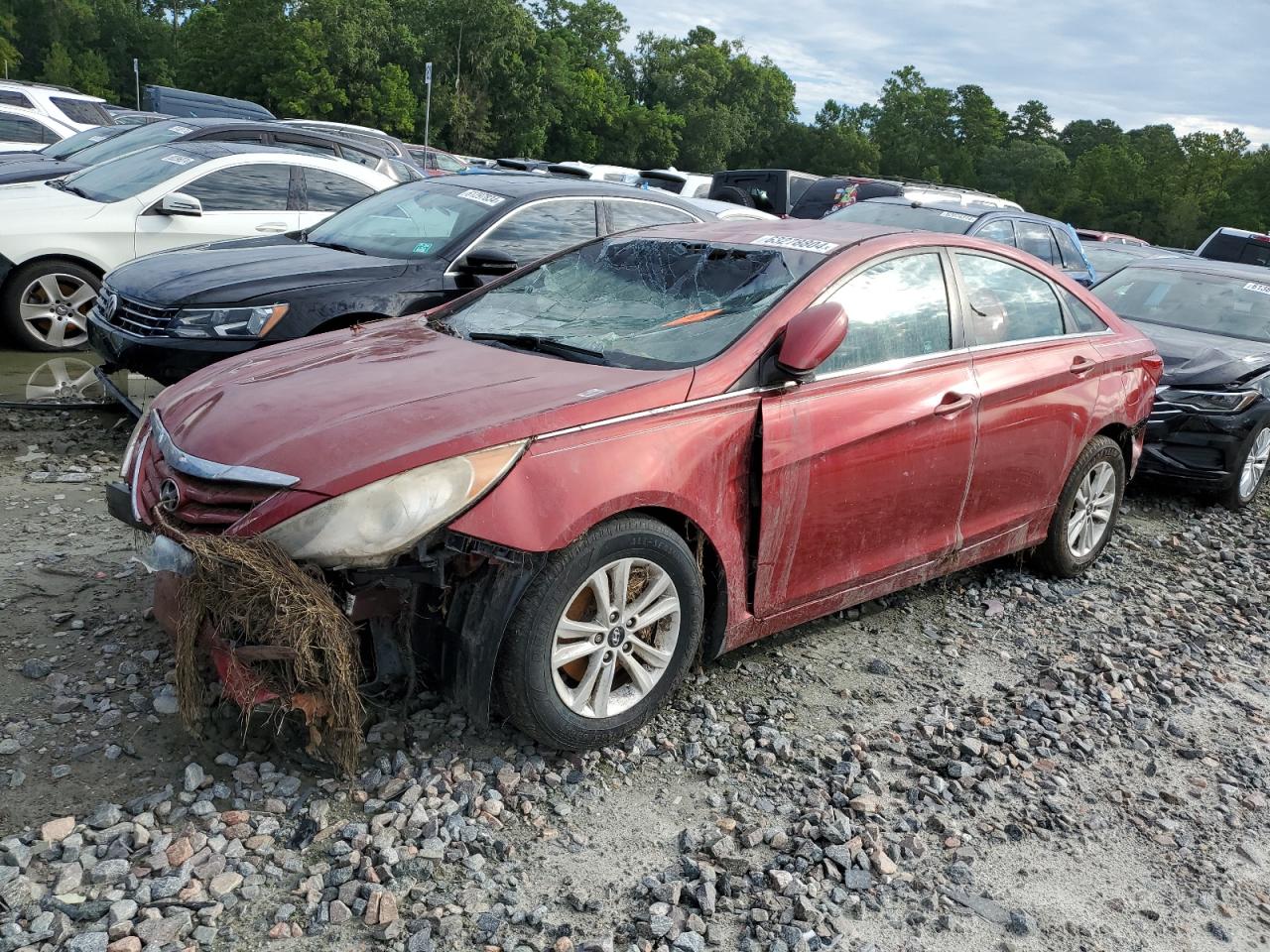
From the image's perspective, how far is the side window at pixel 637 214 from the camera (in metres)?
7.41

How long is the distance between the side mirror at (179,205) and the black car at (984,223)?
5878 millimetres

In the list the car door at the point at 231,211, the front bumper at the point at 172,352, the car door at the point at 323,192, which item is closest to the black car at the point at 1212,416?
the front bumper at the point at 172,352

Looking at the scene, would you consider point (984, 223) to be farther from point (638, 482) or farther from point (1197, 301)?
point (638, 482)

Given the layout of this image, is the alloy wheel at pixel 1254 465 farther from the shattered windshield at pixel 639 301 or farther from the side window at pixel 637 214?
the shattered windshield at pixel 639 301

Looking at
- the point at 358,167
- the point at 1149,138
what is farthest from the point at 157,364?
the point at 1149,138

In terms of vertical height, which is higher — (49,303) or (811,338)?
(811,338)

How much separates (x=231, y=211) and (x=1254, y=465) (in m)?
7.49

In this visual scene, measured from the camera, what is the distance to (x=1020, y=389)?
15.6 feet

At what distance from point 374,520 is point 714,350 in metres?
1.32

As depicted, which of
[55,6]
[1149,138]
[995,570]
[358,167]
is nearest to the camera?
[995,570]

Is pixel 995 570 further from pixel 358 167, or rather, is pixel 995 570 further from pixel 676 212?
pixel 358 167

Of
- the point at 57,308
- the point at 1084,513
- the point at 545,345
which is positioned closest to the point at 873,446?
the point at 545,345

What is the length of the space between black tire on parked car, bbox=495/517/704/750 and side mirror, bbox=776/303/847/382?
71 centimetres

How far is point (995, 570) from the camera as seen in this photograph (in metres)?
5.66
